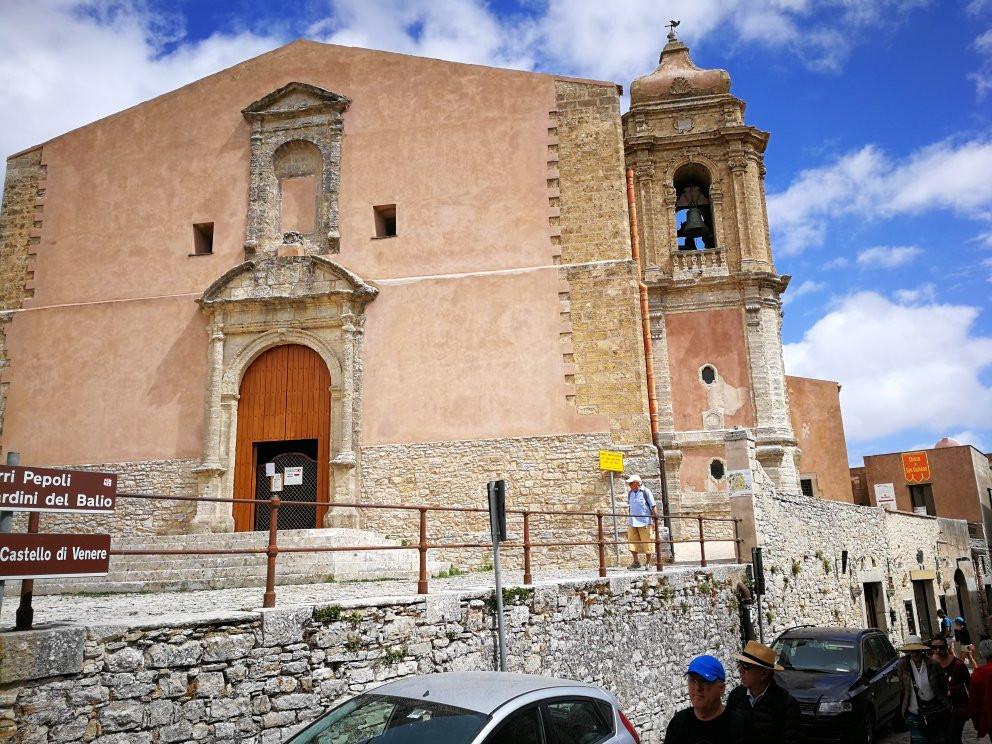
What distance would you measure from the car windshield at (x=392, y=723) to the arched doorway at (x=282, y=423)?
9.34 metres

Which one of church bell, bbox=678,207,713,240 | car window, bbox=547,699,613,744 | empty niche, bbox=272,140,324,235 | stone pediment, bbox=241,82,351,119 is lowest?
car window, bbox=547,699,613,744

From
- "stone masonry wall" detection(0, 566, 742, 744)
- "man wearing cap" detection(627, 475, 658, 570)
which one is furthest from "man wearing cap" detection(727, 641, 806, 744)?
"man wearing cap" detection(627, 475, 658, 570)

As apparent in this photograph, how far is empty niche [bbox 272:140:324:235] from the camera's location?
14766 mm

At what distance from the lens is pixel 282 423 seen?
13.9 m

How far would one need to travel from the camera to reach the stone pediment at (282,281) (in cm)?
1400

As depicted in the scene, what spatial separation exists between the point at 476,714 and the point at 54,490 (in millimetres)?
2685

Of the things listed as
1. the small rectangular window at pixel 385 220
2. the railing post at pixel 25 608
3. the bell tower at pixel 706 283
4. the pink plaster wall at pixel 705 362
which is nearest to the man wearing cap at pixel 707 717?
the railing post at pixel 25 608

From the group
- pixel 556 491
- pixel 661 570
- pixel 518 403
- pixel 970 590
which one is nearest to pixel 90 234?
pixel 518 403

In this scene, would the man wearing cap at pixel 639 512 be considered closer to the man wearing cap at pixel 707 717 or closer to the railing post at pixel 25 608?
the man wearing cap at pixel 707 717

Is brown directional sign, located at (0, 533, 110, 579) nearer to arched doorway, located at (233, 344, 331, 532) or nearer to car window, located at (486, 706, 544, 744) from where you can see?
car window, located at (486, 706, 544, 744)

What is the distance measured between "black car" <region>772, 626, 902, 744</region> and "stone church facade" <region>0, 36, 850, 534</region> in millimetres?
3389

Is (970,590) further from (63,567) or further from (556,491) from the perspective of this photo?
(63,567)

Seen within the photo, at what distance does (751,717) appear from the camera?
13.0 ft

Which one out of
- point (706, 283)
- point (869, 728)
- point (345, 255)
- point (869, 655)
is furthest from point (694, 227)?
point (869, 728)
